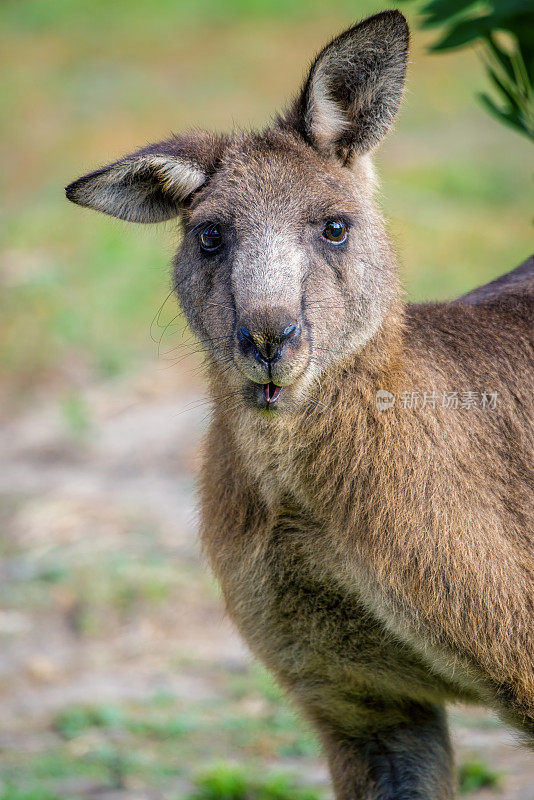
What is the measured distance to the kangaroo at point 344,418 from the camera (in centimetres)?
347

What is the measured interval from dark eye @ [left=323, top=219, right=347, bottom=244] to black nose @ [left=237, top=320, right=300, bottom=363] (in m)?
0.52

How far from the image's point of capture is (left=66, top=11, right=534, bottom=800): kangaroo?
11.4 feet

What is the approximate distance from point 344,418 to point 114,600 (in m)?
3.81

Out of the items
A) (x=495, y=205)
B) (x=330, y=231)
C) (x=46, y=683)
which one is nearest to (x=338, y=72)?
(x=330, y=231)

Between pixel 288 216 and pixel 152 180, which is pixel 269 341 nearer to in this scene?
pixel 288 216

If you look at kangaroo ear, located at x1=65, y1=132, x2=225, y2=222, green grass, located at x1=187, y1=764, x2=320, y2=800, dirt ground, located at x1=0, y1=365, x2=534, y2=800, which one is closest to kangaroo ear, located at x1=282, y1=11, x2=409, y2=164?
kangaroo ear, located at x1=65, y1=132, x2=225, y2=222

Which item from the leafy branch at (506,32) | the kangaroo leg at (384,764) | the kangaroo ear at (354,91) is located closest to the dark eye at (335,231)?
the kangaroo ear at (354,91)

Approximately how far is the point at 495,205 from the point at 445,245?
5.65 feet

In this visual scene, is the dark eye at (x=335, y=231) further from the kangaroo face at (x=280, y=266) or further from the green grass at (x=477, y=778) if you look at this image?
the green grass at (x=477, y=778)

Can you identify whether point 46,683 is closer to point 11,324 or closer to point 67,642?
point 67,642

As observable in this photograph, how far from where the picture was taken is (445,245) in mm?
12156

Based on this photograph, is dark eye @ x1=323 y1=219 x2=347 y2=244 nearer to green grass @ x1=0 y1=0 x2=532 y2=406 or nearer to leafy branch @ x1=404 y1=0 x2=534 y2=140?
leafy branch @ x1=404 y1=0 x2=534 y2=140

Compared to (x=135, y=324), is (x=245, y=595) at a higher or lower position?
Answer: lower

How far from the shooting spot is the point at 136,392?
380 inches
